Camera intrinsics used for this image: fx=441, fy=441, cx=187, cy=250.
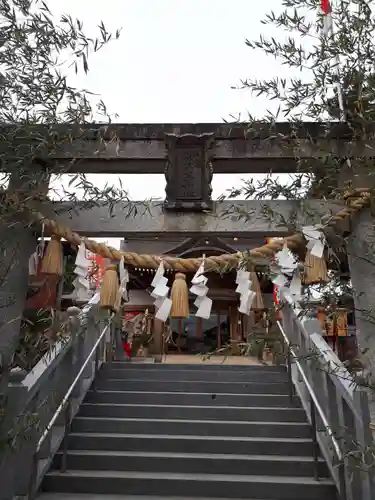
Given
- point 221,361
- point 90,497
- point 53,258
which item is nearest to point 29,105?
point 53,258

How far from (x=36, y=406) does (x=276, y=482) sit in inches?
81.4

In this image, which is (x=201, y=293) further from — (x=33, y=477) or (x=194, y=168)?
(x=33, y=477)

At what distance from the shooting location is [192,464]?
3.94 m

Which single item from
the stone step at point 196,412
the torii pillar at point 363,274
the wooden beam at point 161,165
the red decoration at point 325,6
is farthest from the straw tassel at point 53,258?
the red decoration at point 325,6

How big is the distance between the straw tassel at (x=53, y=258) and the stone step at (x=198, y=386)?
7.86ft

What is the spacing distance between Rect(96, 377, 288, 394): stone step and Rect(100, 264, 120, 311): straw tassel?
1.95m

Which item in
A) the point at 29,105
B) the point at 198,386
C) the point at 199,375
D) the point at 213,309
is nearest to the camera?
the point at 29,105

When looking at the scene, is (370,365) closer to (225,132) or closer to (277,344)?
(277,344)

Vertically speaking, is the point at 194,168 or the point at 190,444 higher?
the point at 194,168

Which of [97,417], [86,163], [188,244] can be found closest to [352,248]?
[86,163]

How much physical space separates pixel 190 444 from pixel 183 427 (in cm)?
28

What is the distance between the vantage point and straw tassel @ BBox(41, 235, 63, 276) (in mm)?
3615

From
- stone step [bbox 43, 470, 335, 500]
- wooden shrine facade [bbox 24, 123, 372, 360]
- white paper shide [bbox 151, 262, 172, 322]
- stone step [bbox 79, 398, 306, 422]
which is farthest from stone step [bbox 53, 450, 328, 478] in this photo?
wooden shrine facade [bbox 24, 123, 372, 360]

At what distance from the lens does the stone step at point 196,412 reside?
15.5 feet
